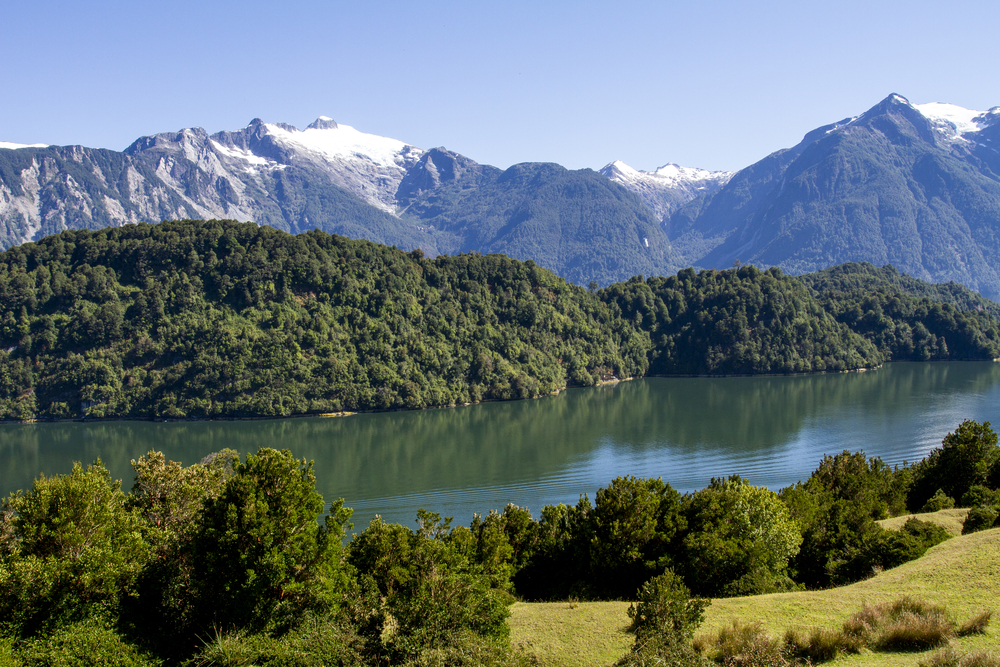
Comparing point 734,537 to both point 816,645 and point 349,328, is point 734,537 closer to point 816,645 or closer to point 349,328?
point 816,645

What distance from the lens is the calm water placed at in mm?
52375

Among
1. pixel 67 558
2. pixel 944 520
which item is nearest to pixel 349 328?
pixel 944 520

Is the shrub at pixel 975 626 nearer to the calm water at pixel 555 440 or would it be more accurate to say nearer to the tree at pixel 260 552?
the tree at pixel 260 552

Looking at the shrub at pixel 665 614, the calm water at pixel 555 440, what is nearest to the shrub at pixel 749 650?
the shrub at pixel 665 614

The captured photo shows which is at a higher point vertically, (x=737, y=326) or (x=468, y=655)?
(x=737, y=326)

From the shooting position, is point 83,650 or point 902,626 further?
point 83,650

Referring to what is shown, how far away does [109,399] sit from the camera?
87.2m

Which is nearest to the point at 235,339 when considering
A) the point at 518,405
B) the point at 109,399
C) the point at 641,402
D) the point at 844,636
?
the point at 109,399

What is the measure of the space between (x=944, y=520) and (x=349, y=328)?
7972 centimetres

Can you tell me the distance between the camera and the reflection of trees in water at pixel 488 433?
191 feet

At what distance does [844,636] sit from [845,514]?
39.8 feet

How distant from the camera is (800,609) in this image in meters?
19.5

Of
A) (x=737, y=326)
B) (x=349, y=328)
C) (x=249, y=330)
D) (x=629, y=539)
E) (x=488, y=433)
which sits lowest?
(x=488, y=433)

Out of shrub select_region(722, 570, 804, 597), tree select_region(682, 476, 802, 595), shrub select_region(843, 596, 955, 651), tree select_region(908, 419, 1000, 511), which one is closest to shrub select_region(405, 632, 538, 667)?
shrub select_region(843, 596, 955, 651)
